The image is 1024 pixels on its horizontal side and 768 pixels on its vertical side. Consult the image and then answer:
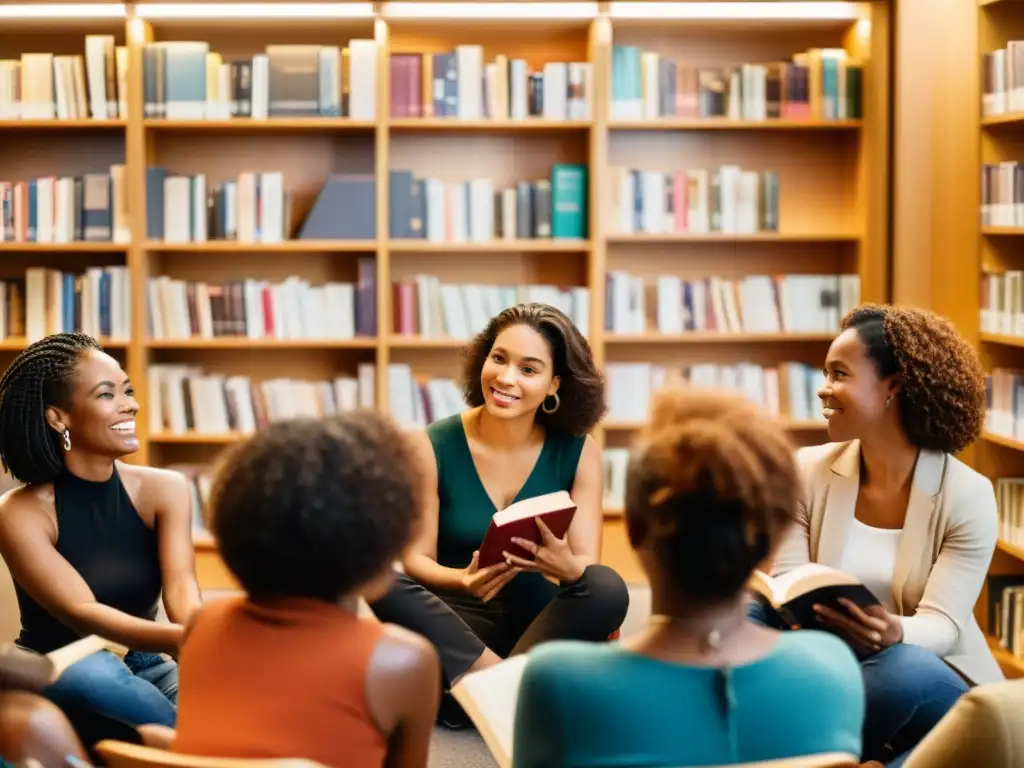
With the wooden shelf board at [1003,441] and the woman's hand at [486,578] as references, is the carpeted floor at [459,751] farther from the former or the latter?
the wooden shelf board at [1003,441]

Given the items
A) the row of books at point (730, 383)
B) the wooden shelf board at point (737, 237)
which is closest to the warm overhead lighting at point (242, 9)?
the wooden shelf board at point (737, 237)

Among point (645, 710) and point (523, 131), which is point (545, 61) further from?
point (645, 710)

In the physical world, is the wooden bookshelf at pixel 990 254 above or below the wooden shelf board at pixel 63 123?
below

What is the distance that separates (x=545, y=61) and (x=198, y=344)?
1.66 metres

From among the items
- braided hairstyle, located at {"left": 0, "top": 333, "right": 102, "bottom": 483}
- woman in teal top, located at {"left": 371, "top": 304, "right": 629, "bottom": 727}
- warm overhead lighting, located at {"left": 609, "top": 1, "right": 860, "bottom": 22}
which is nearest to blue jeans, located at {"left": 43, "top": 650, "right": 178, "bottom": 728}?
braided hairstyle, located at {"left": 0, "top": 333, "right": 102, "bottom": 483}

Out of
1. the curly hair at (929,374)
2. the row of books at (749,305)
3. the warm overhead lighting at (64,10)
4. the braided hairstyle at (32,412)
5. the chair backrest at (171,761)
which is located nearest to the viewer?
the chair backrest at (171,761)

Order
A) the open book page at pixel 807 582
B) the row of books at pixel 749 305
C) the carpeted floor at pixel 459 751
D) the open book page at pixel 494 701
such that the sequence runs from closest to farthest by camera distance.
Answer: the open book page at pixel 494 701 < the open book page at pixel 807 582 < the carpeted floor at pixel 459 751 < the row of books at pixel 749 305

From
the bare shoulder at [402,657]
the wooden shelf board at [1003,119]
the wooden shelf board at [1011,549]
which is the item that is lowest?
the wooden shelf board at [1011,549]

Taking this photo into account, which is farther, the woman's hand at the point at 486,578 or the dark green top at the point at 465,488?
the dark green top at the point at 465,488

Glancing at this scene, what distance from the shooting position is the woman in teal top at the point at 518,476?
2709 mm

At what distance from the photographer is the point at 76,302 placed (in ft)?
14.9

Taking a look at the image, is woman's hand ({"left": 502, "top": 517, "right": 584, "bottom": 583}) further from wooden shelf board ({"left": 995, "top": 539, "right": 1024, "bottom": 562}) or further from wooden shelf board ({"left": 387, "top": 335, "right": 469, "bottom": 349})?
wooden shelf board ({"left": 387, "top": 335, "right": 469, "bottom": 349})

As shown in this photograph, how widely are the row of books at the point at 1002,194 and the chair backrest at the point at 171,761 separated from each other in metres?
3.20

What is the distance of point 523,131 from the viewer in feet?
15.4
